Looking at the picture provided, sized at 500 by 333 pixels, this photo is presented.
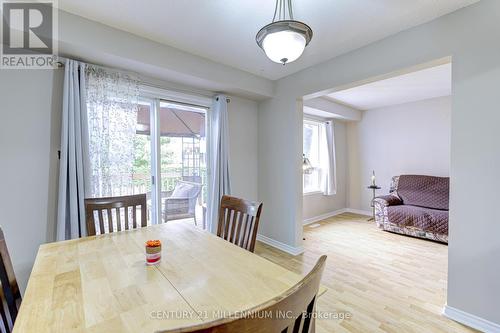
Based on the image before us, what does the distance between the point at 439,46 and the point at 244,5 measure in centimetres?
165

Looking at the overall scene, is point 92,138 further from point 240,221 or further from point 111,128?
point 240,221

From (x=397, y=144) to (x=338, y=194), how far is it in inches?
66.2

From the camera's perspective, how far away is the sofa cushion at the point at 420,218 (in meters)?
3.36

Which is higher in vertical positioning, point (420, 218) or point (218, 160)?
point (218, 160)

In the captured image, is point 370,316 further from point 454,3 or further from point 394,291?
point 454,3

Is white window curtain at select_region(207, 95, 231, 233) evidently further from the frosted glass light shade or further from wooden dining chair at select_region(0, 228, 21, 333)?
wooden dining chair at select_region(0, 228, 21, 333)

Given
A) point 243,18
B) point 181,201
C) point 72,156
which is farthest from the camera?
point 181,201

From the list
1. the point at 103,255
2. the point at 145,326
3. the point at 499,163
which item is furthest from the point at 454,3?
the point at 103,255

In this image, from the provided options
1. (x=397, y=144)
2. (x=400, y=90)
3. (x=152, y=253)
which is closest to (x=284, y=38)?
(x=152, y=253)

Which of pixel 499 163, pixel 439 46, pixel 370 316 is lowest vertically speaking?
pixel 370 316

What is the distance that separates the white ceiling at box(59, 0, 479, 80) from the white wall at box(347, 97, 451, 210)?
3.12m

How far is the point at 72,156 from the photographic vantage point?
78.0 inches

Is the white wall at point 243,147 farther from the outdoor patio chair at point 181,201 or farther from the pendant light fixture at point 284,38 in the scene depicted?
the pendant light fixture at point 284,38

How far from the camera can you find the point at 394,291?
217 cm
